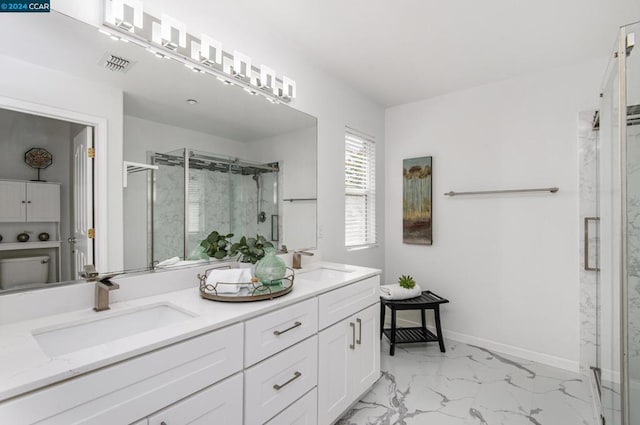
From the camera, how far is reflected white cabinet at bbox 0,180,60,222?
1056 millimetres

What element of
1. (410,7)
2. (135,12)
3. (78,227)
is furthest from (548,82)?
(78,227)

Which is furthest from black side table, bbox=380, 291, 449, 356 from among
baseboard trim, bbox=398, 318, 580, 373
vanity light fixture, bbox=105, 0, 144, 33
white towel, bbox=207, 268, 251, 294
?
vanity light fixture, bbox=105, 0, 144, 33

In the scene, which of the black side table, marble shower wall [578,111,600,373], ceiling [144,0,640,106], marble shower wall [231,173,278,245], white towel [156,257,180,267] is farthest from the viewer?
the black side table

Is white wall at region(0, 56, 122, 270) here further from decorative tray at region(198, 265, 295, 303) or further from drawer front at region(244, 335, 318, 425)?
drawer front at region(244, 335, 318, 425)

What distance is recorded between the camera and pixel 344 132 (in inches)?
107

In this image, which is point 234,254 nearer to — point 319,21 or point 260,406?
point 260,406

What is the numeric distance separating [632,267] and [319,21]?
2025mm

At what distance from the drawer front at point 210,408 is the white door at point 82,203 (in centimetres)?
70

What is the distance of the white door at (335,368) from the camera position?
1555mm

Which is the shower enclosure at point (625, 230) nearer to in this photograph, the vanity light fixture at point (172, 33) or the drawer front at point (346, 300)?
the drawer front at point (346, 300)

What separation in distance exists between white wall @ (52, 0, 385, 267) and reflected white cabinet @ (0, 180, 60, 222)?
939 millimetres

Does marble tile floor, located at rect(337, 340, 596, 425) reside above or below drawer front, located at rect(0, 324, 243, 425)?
below

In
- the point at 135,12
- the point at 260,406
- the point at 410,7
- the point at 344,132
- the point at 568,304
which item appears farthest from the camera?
the point at 344,132

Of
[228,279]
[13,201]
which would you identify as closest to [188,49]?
[13,201]
